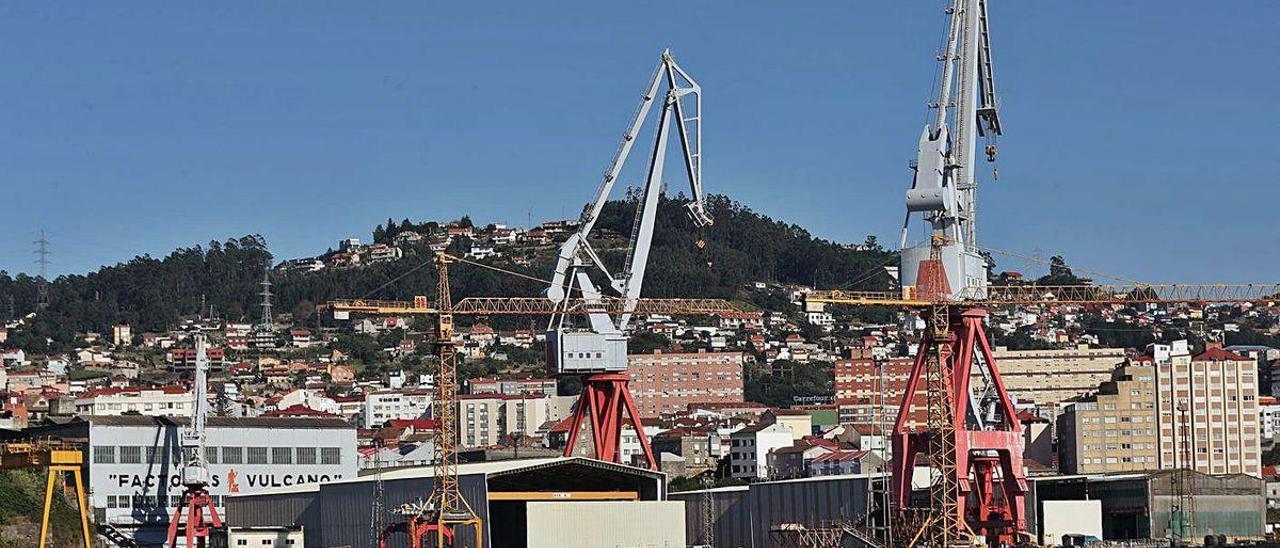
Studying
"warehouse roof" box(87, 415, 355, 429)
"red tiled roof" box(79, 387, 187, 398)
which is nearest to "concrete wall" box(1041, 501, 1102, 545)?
"warehouse roof" box(87, 415, 355, 429)

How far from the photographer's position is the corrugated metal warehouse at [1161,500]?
97125 mm

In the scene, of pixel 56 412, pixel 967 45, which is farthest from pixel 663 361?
pixel 967 45

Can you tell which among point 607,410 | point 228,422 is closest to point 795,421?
point 228,422

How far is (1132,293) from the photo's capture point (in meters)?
89.4

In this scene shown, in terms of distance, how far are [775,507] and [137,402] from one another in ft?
247

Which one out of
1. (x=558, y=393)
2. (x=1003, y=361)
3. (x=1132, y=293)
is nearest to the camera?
(x=1132, y=293)

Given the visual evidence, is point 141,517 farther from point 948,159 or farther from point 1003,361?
point 1003,361

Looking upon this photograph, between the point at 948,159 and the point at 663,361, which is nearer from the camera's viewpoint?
the point at 948,159

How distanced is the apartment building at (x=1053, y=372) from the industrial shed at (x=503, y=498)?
101956 mm

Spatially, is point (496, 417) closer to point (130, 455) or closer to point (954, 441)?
point (130, 455)

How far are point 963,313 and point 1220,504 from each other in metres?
25.9

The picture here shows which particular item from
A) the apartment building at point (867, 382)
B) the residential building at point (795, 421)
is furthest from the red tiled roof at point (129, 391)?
the apartment building at point (867, 382)

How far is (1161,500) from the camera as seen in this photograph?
323ft

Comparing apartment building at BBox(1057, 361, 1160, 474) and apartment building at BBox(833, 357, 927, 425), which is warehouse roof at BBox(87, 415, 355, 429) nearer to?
apartment building at BBox(1057, 361, 1160, 474)
